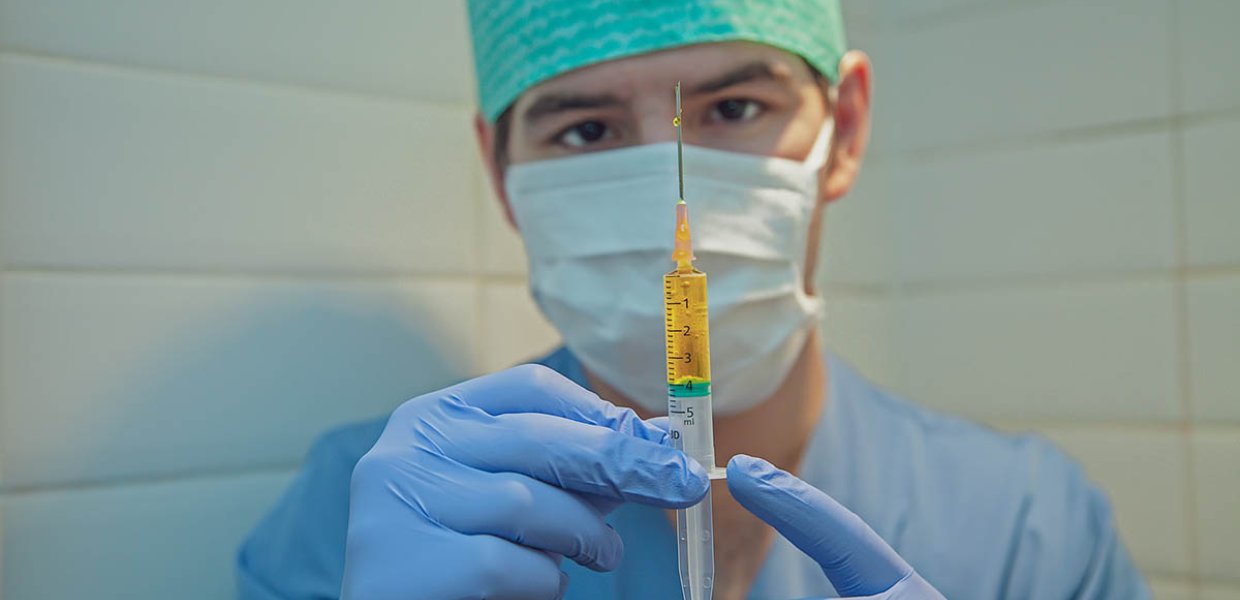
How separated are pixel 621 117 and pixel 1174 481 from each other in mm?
921

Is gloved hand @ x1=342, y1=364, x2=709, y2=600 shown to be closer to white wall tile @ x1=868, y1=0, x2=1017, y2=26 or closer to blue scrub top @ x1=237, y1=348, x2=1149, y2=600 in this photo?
blue scrub top @ x1=237, y1=348, x2=1149, y2=600

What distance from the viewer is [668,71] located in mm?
1094

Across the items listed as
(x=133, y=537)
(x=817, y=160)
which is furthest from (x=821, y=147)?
(x=133, y=537)

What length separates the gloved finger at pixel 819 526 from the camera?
793 millimetres

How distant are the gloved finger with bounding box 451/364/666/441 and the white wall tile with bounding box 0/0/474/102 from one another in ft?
Answer: 1.98

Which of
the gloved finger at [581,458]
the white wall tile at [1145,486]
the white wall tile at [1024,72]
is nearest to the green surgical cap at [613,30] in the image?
the gloved finger at [581,458]

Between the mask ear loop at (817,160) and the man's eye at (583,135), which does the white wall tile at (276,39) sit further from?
the mask ear loop at (817,160)

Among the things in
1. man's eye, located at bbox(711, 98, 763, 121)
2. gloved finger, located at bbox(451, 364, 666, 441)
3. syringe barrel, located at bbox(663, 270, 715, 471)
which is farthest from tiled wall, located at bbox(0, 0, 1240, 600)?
syringe barrel, located at bbox(663, 270, 715, 471)

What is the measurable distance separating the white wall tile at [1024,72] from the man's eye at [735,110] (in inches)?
26.0

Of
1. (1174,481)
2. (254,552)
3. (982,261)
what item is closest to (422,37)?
(254,552)

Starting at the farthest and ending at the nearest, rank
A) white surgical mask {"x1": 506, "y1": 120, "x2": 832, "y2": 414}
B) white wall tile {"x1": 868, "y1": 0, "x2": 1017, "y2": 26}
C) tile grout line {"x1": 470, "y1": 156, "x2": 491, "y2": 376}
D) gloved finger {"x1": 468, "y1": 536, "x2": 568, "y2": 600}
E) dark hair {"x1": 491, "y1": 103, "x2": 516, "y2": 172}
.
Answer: white wall tile {"x1": 868, "y1": 0, "x2": 1017, "y2": 26} → tile grout line {"x1": 470, "y1": 156, "x2": 491, "y2": 376} → dark hair {"x1": 491, "y1": 103, "x2": 516, "y2": 172} → white surgical mask {"x1": 506, "y1": 120, "x2": 832, "y2": 414} → gloved finger {"x1": 468, "y1": 536, "x2": 568, "y2": 600}

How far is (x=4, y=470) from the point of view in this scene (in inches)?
43.1

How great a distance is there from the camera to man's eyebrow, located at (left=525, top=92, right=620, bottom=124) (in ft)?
3.66

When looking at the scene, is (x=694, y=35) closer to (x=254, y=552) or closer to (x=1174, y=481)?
(x=254, y=552)
